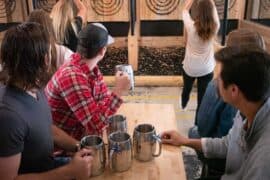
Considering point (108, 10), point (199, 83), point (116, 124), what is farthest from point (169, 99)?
point (116, 124)

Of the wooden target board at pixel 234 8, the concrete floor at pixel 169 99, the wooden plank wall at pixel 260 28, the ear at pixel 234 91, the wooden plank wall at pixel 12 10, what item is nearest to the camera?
the ear at pixel 234 91

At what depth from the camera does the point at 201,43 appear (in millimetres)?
2764

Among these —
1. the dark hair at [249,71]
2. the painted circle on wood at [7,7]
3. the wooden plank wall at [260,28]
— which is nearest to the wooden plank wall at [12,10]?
the painted circle on wood at [7,7]

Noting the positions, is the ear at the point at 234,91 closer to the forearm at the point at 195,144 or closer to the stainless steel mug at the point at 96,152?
the forearm at the point at 195,144

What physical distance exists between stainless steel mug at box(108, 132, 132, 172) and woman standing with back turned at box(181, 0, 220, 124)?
171 cm

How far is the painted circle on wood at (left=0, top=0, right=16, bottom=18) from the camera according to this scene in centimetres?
445

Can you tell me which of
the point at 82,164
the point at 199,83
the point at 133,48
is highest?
the point at 82,164

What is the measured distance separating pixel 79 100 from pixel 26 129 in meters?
0.38

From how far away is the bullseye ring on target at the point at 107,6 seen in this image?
4.32 metres

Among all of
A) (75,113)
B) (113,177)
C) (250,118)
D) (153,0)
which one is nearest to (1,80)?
(75,113)

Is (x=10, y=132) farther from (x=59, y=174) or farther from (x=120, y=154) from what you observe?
(x=120, y=154)

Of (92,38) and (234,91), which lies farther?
(92,38)

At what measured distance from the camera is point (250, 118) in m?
1.14

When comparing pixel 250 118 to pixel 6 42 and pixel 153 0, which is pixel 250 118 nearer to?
pixel 6 42
